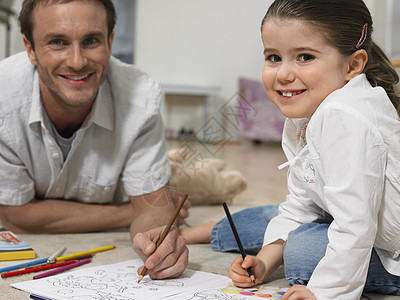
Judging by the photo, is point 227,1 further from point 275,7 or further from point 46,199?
point 275,7

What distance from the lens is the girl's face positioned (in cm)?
80

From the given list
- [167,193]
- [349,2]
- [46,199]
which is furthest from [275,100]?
[46,199]

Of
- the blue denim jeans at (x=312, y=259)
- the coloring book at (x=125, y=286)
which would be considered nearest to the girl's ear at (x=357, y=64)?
the blue denim jeans at (x=312, y=259)

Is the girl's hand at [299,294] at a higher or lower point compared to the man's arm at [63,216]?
higher

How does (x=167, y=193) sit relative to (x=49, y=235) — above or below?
above

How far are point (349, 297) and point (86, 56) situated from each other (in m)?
0.79

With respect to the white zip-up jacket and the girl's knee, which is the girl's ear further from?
the girl's knee

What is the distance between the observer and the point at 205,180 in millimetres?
1776

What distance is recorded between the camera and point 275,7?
84cm

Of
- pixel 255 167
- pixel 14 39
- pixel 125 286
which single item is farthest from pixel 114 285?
pixel 14 39

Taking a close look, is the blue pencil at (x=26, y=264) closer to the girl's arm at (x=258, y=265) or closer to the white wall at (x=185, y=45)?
the girl's arm at (x=258, y=265)

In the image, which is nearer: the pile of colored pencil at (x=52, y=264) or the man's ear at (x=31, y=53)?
the pile of colored pencil at (x=52, y=264)

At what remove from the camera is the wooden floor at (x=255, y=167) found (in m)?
1.78

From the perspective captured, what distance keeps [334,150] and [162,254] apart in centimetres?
35
